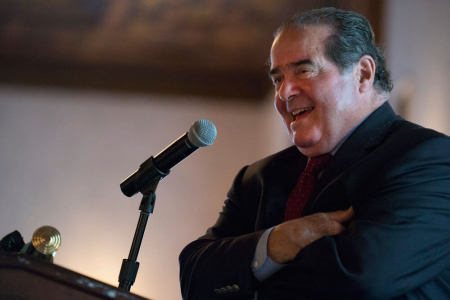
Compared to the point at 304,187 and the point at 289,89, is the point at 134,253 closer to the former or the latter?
the point at 304,187

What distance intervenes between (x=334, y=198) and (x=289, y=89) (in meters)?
0.39

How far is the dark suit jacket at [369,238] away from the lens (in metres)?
1.35

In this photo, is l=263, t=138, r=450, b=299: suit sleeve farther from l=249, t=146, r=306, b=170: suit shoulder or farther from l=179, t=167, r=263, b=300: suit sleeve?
l=249, t=146, r=306, b=170: suit shoulder

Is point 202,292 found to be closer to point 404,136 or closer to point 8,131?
point 404,136

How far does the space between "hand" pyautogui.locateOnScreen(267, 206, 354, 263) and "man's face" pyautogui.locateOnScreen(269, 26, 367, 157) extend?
350 mm

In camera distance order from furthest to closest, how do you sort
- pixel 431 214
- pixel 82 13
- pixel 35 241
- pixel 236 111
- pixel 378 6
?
1. pixel 236 111
2. pixel 82 13
3. pixel 378 6
4. pixel 35 241
5. pixel 431 214

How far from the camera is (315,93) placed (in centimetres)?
179

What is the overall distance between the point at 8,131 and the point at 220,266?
6.09m

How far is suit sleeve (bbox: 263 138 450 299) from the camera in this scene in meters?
1.34

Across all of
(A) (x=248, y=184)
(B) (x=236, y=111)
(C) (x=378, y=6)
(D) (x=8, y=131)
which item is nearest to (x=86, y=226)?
(D) (x=8, y=131)

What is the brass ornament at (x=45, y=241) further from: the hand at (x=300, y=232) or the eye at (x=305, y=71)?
the eye at (x=305, y=71)

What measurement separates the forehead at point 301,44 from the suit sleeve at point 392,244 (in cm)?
47

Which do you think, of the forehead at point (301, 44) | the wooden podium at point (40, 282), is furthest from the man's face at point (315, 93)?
the wooden podium at point (40, 282)

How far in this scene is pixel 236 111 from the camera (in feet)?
24.6
